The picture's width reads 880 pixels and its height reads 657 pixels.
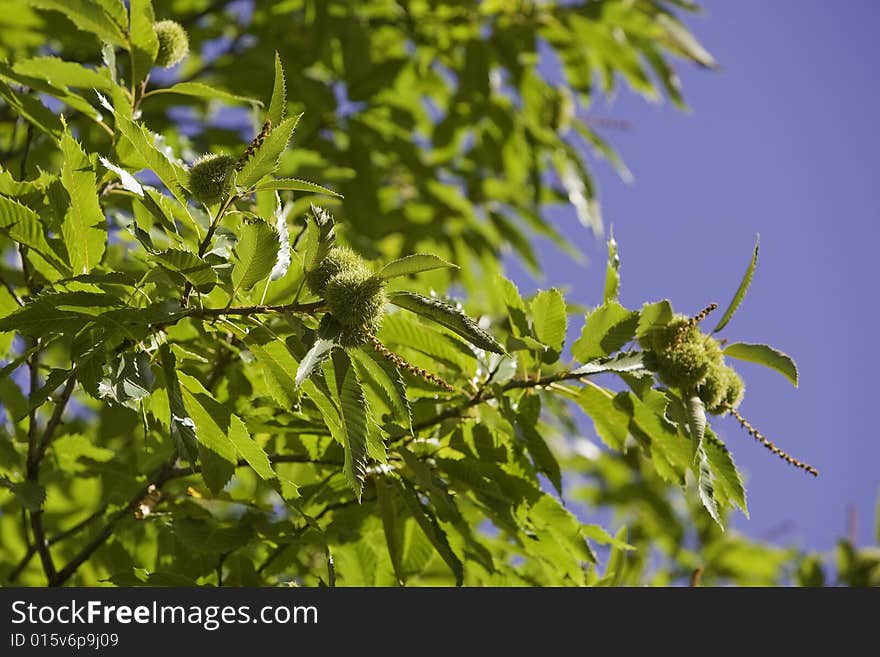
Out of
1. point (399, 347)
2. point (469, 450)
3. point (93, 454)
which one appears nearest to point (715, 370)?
point (469, 450)

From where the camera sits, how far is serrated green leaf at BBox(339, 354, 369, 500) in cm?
132

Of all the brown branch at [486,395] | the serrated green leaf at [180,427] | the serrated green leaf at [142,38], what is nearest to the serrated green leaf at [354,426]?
the serrated green leaf at [180,427]

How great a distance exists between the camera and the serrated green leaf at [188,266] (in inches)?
52.0

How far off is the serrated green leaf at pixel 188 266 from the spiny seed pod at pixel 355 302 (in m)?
0.17

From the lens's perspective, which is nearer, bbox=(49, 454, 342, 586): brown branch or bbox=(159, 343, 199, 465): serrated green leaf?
bbox=(159, 343, 199, 465): serrated green leaf

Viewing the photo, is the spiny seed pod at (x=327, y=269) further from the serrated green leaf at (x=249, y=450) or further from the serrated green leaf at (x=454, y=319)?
the serrated green leaf at (x=249, y=450)

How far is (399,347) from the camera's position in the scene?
6.28ft

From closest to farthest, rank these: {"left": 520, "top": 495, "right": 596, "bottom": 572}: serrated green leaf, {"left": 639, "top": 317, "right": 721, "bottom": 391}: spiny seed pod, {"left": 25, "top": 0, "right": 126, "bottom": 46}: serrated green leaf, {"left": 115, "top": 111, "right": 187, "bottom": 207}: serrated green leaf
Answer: {"left": 115, "top": 111, "right": 187, "bottom": 207}: serrated green leaf
{"left": 639, "top": 317, "right": 721, "bottom": 391}: spiny seed pod
{"left": 25, "top": 0, "right": 126, "bottom": 46}: serrated green leaf
{"left": 520, "top": 495, "right": 596, "bottom": 572}: serrated green leaf

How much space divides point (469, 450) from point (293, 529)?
38cm

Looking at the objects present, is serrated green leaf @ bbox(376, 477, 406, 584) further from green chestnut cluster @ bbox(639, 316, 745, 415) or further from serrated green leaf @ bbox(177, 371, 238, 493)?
green chestnut cluster @ bbox(639, 316, 745, 415)

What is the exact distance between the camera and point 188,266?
1.34 meters

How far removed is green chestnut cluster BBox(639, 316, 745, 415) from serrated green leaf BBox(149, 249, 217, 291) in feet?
2.54

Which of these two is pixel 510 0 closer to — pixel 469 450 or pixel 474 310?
pixel 474 310

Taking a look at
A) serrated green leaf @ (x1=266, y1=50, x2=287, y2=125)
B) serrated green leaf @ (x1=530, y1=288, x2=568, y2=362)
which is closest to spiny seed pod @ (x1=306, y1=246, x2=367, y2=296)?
serrated green leaf @ (x1=266, y1=50, x2=287, y2=125)
